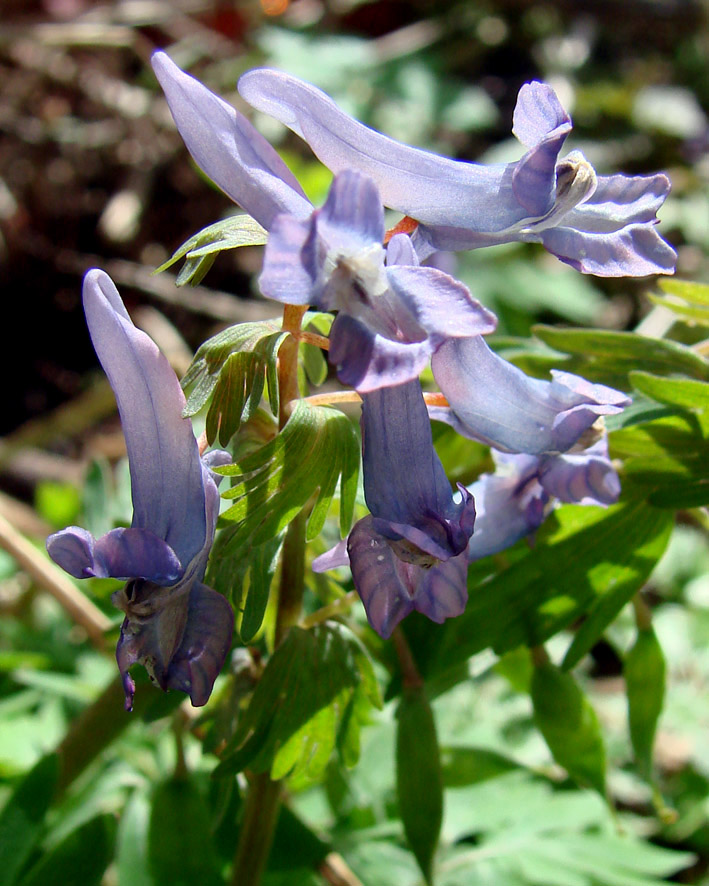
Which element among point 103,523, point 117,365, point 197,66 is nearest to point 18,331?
point 197,66

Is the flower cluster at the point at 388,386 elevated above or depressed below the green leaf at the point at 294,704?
above

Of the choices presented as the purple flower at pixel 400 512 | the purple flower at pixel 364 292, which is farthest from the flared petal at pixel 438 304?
the purple flower at pixel 400 512

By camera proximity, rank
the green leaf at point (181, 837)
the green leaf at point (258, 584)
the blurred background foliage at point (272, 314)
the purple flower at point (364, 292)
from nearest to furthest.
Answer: the purple flower at point (364, 292), the green leaf at point (258, 584), the green leaf at point (181, 837), the blurred background foliage at point (272, 314)

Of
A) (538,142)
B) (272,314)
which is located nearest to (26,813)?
(538,142)

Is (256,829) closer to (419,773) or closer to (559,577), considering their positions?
(419,773)

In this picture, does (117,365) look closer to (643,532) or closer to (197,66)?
(643,532)

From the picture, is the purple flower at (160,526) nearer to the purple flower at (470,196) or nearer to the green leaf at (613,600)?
the purple flower at (470,196)
